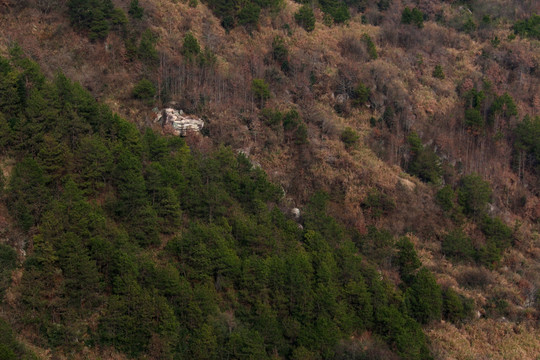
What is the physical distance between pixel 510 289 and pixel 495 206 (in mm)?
10311

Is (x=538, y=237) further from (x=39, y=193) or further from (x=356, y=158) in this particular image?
(x=39, y=193)

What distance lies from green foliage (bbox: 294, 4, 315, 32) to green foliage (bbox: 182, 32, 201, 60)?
13729 millimetres

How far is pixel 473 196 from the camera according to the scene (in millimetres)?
49000

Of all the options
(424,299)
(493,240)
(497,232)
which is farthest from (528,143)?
(424,299)

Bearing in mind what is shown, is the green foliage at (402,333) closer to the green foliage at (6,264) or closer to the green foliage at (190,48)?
the green foliage at (6,264)

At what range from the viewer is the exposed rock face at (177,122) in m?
43.6

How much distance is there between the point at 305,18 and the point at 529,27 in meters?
26.7

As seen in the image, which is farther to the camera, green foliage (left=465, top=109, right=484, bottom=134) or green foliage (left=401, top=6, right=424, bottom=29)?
green foliage (left=401, top=6, right=424, bottom=29)

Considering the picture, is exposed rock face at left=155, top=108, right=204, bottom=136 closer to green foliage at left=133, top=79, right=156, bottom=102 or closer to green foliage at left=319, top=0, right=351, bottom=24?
green foliage at left=133, top=79, right=156, bottom=102

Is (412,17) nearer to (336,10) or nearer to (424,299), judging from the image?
(336,10)

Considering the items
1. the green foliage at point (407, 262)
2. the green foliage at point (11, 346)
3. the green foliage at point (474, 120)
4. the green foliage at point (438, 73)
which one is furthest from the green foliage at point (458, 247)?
the green foliage at point (11, 346)

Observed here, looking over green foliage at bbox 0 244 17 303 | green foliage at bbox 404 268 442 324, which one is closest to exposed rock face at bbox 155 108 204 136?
green foliage at bbox 0 244 17 303

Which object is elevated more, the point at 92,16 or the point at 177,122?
the point at 92,16

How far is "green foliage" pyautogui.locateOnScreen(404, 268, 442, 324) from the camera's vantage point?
38594 millimetres
